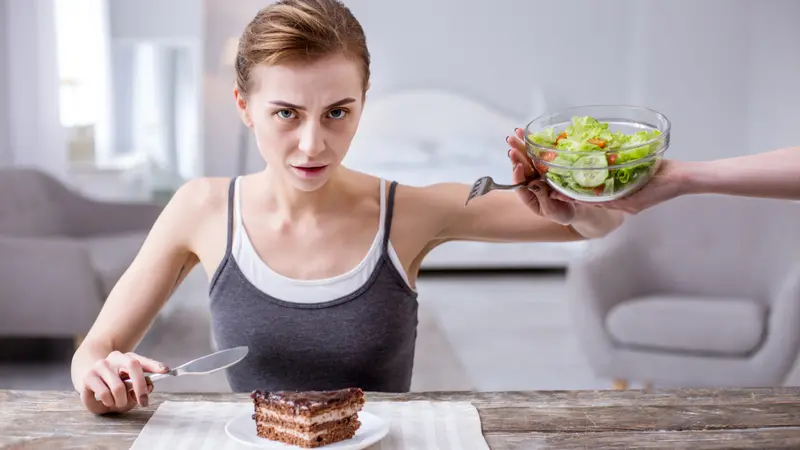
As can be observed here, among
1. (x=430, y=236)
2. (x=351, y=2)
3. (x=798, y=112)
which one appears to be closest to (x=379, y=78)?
(x=351, y=2)

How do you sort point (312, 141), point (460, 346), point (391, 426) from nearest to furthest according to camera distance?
point (391, 426) → point (312, 141) → point (460, 346)

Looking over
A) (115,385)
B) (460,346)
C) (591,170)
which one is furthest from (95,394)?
(460,346)

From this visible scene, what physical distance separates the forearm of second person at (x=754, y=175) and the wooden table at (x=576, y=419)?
341 millimetres

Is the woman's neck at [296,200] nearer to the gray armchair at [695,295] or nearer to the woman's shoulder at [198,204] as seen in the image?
the woman's shoulder at [198,204]

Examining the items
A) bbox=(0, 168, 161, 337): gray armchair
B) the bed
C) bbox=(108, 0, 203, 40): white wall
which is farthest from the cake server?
the bed

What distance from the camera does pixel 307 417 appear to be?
1.24 m

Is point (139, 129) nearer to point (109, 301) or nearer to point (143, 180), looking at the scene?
point (143, 180)

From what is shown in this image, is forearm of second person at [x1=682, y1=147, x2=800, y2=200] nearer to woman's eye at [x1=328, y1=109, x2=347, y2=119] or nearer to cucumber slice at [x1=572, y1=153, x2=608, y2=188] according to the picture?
cucumber slice at [x1=572, y1=153, x2=608, y2=188]

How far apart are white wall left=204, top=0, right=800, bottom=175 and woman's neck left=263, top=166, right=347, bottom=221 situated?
13.6ft

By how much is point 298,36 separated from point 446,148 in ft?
14.3

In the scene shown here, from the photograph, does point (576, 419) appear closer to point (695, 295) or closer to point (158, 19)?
point (695, 295)

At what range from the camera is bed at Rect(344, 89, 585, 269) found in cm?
552

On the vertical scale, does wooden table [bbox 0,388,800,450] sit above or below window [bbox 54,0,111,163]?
below

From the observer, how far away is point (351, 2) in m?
5.69
